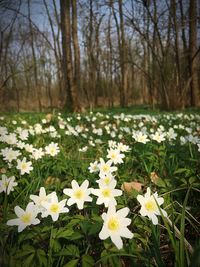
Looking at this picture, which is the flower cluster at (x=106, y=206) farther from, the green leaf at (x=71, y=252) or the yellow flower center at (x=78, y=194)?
the green leaf at (x=71, y=252)

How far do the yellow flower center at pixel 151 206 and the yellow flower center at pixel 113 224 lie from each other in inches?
7.5

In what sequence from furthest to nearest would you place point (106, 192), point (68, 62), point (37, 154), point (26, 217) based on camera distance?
point (68, 62) → point (37, 154) → point (106, 192) → point (26, 217)

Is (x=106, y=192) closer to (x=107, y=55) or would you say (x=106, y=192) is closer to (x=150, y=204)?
(x=150, y=204)

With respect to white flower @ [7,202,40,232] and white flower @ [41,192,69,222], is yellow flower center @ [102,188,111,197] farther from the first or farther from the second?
white flower @ [7,202,40,232]

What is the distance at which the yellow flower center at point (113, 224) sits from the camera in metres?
0.92

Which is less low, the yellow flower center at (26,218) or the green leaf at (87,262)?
the yellow flower center at (26,218)

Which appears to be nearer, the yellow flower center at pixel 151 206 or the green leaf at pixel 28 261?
the green leaf at pixel 28 261

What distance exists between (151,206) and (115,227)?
0.23 m

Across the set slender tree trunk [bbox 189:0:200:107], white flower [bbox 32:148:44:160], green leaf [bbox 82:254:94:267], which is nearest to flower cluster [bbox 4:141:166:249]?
green leaf [bbox 82:254:94:267]

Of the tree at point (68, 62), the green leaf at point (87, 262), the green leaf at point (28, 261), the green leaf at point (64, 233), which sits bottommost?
the green leaf at point (87, 262)

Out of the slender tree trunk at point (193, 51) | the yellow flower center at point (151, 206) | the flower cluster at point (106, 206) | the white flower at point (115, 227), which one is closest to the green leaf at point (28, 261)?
the flower cluster at point (106, 206)

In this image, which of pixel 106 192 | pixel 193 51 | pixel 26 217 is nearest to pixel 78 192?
pixel 106 192

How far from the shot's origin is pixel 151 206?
1.07 m

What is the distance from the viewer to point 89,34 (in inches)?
727
